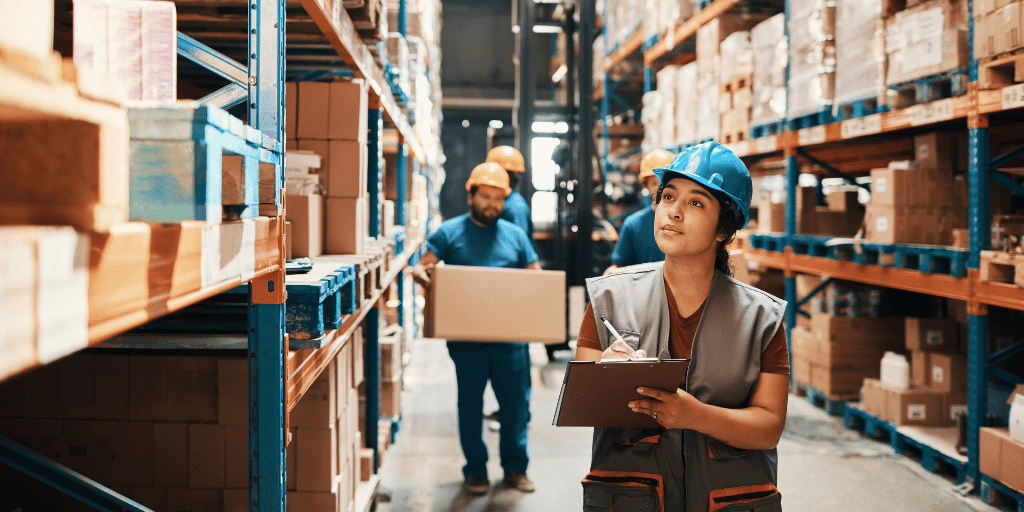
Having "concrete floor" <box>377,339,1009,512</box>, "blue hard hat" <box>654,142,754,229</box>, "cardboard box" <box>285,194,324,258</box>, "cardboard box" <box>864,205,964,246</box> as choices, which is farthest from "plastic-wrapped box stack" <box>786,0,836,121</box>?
"cardboard box" <box>285,194,324,258</box>

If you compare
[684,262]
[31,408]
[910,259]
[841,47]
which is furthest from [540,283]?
[841,47]

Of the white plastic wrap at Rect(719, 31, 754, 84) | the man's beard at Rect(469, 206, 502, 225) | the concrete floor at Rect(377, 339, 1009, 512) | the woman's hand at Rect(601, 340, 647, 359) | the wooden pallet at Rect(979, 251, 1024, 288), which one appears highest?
the white plastic wrap at Rect(719, 31, 754, 84)

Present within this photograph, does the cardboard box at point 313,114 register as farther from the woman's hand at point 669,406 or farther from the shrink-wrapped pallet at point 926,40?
the shrink-wrapped pallet at point 926,40

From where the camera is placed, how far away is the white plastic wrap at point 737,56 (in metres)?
6.89

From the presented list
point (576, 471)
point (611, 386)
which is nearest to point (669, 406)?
point (611, 386)

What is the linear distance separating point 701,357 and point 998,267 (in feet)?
11.0

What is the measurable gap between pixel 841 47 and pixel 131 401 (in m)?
5.55

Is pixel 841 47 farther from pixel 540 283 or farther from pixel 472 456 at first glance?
pixel 472 456

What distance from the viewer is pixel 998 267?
14.0 ft

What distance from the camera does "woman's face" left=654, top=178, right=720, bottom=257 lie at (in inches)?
80.3

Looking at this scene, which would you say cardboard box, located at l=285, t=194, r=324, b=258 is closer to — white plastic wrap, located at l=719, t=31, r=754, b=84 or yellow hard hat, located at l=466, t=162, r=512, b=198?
yellow hard hat, located at l=466, t=162, r=512, b=198

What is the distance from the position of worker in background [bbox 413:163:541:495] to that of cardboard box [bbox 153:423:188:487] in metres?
2.06

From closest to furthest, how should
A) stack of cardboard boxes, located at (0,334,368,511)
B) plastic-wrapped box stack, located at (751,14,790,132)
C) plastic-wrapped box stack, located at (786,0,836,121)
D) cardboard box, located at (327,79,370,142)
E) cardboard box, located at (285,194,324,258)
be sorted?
stack of cardboard boxes, located at (0,334,368,511) → cardboard box, located at (285,194,324,258) → cardboard box, located at (327,79,370,142) → plastic-wrapped box stack, located at (786,0,836,121) → plastic-wrapped box stack, located at (751,14,790,132)

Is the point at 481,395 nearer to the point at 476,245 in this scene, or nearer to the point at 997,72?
the point at 476,245
